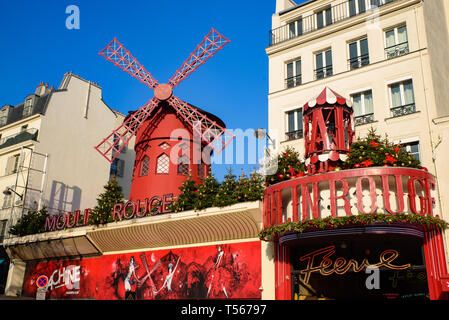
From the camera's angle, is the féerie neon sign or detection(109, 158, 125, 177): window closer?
the féerie neon sign

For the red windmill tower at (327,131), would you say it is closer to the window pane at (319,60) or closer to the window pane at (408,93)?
the window pane at (408,93)

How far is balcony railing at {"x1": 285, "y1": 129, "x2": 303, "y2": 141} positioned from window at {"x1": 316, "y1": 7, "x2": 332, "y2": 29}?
358 cm

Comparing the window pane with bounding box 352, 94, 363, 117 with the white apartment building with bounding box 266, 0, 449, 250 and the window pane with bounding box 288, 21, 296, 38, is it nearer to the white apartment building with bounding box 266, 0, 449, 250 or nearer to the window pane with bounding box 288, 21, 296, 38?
the white apartment building with bounding box 266, 0, 449, 250

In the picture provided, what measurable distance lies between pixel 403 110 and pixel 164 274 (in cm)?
870

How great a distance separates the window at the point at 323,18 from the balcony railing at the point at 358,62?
1770 millimetres

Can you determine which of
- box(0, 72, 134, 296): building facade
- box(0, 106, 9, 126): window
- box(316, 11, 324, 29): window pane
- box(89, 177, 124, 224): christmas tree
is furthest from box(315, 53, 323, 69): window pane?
box(0, 106, 9, 126): window

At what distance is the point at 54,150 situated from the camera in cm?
2136

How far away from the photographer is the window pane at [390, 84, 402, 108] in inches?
481

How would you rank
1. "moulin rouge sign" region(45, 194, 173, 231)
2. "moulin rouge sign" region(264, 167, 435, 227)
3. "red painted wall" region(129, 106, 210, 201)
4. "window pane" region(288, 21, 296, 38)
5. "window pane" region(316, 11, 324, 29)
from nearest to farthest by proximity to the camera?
"moulin rouge sign" region(264, 167, 435, 227), "window pane" region(316, 11, 324, 29), "moulin rouge sign" region(45, 194, 173, 231), "window pane" region(288, 21, 296, 38), "red painted wall" region(129, 106, 210, 201)

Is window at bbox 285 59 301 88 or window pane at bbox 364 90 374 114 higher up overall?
window at bbox 285 59 301 88

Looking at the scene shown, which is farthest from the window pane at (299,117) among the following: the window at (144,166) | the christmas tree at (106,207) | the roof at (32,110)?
the roof at (32,110)

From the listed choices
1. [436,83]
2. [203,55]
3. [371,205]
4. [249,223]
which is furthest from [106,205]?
[436,83]

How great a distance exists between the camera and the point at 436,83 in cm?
1196

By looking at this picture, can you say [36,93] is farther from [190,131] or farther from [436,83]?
[436,83]
